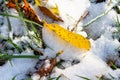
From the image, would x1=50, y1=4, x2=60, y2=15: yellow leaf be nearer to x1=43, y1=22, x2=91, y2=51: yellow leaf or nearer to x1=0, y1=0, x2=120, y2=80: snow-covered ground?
x1=0, y1=0, x2=120, y2=80: snow-covered ground

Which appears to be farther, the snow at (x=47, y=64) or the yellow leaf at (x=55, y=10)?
the yellow leaf at (x=55, y=10)

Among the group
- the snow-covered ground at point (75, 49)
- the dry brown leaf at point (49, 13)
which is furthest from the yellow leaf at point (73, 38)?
the dry brown leaf at point (49, 13)

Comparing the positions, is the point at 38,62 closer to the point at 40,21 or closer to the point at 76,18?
the point at 40,21

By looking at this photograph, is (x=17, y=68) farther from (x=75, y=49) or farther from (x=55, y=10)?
(x=55, y=10)

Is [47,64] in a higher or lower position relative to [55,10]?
lower

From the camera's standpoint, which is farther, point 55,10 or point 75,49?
point 55,10

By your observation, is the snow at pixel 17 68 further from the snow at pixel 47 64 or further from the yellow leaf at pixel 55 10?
the yellow leaf at pixel 55 10

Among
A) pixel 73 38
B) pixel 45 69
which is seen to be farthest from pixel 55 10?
pixel 45 69
